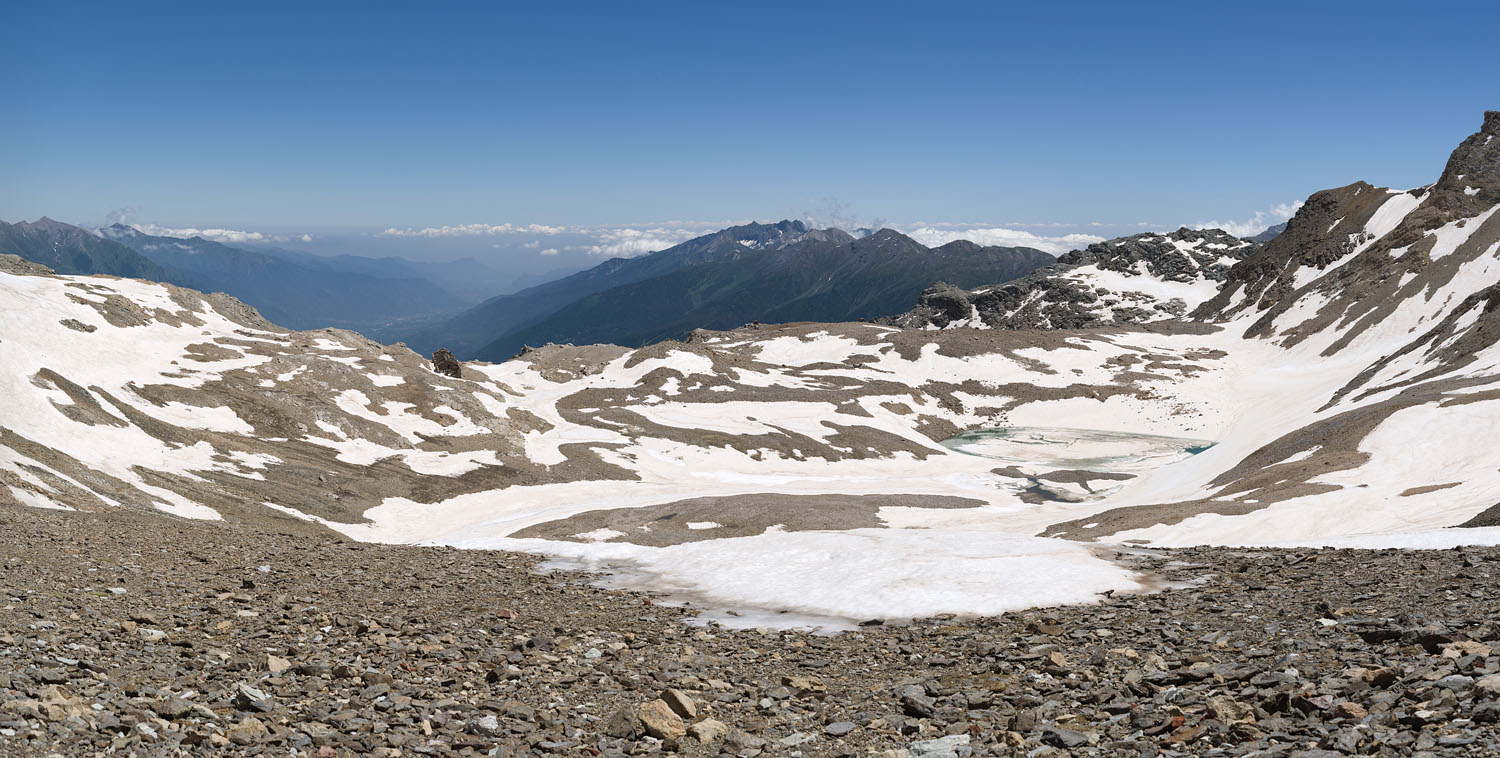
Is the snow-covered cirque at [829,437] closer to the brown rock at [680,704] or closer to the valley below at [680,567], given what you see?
the valley below at [680,567]

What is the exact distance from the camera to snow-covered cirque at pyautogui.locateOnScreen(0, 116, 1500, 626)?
31.8 metres

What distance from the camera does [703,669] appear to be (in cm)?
1688

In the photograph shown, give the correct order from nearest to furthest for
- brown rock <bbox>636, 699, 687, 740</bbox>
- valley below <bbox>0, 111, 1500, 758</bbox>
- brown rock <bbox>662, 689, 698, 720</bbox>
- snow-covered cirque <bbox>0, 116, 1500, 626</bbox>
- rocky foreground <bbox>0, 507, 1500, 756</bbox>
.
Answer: rocky foreground <bbox>0, 507, 1500, 756</bbox> → valley below <bbox>0, 111, 1500, 758</bbox> → brown rock <bbox>636, 699, 687, 740</bbox> → brown rock <bbox>662, 689, 698, 720</bbox> → snow-covered cirque <bbox>0, 116, 1500, 626</bbox>

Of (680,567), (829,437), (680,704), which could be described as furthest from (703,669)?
(829,437)

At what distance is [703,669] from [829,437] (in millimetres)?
88134

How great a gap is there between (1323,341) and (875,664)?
162m

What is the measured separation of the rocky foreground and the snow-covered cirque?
4.88 meters

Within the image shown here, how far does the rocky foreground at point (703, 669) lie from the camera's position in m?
11.1

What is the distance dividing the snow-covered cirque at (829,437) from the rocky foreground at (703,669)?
192 inches

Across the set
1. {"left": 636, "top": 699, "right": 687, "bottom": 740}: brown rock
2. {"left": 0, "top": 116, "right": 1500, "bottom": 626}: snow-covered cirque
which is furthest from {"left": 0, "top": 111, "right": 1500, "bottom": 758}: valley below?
{"left": 0, "top": 116, "right": 1500, "bottom": 626}: snow-covered cirque

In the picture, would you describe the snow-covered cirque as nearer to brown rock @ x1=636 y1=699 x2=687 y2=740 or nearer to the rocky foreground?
the rocky foreground

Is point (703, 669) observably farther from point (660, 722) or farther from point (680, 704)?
point (660, 722)

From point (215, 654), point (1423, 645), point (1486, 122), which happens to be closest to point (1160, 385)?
point (1486, 122)

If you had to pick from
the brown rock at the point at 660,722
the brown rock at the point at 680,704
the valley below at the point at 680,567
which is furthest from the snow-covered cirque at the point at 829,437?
the brown rock at the point at 660,722
